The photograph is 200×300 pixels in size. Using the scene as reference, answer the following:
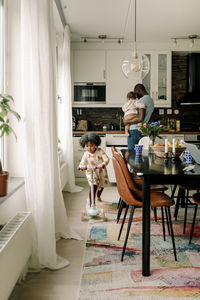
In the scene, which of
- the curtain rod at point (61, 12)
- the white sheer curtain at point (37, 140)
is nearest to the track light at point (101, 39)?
the curtain rod at point (61, 12)

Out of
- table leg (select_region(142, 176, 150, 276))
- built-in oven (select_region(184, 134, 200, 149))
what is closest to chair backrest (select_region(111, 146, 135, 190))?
table leg (select_region(142, 176, 150, 276))

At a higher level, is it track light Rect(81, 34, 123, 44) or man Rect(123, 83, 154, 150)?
track light Rect(81, 34, 123, 44)

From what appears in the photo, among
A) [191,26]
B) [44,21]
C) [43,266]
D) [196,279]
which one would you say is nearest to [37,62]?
[44,21]

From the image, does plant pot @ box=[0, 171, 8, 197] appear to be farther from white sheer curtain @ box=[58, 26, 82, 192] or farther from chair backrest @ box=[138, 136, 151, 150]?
white sheer curtain @ box=[58, 26, 82, 192]

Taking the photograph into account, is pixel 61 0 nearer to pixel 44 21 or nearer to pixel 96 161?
pixel 44 21

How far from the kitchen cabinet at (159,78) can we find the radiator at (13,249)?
472cm

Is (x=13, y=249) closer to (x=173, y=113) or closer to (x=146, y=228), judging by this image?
(x=146, y=228)

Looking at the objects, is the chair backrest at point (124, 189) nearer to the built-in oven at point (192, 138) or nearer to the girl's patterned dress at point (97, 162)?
the girl's patterned dress at point (97, 162)

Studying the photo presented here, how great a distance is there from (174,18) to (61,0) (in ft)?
5.99

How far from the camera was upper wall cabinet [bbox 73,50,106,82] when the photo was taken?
6.42m

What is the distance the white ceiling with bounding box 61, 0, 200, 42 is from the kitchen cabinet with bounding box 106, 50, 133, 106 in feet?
1.16

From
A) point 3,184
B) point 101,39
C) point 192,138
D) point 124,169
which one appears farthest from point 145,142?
point 3,184

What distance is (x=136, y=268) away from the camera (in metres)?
2.54

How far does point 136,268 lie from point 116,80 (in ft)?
14.9
